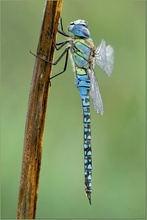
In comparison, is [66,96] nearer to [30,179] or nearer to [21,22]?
[21,22]

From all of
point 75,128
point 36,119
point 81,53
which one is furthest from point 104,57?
point 36,119

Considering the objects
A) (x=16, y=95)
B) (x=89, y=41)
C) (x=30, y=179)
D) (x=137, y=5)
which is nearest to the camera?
(x=30, y=179)

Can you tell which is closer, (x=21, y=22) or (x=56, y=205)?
(x=56, y=205)

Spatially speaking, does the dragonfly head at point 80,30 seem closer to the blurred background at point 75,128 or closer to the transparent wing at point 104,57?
the transparent wing at point 104,57

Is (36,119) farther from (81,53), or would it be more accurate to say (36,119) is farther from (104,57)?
(104,57)

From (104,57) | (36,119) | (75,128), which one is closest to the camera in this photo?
(36,119)

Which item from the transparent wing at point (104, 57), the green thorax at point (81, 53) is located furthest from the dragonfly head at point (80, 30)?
the transparent wing at point (104, 57)

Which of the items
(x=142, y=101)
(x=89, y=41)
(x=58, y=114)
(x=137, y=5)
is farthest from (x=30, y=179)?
(x=137, y=5)
